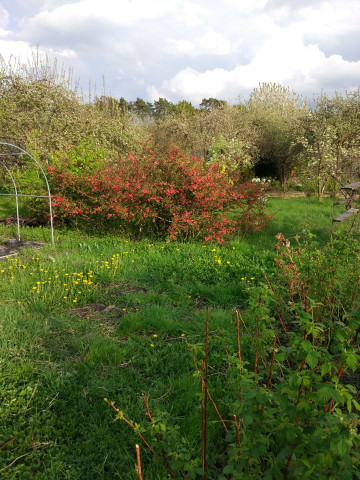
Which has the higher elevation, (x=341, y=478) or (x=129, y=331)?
(x=341, y=478)

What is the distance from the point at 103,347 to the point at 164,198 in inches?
158

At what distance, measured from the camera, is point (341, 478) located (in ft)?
3.75

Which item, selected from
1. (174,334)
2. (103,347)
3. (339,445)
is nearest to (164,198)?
(174,334)

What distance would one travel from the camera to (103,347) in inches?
120

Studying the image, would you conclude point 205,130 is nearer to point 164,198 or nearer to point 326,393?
point 164,198

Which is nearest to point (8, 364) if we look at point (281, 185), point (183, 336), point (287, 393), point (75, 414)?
point (75, 414)

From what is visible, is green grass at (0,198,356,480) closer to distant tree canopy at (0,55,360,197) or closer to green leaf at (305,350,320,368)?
green leaf at (305,350,320,368)

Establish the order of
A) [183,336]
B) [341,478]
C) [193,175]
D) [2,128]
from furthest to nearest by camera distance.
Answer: [2,128] < [193,175] < [183,336] < [341,478]

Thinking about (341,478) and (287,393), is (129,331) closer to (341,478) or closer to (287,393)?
(287,393)

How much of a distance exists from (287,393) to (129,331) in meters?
2.15

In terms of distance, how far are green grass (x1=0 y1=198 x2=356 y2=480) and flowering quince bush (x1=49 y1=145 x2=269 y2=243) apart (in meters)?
0.97

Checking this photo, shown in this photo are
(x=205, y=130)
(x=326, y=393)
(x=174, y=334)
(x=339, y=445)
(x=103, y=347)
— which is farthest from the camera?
(x=205, y=130)

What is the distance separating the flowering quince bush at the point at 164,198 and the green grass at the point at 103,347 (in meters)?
0.97

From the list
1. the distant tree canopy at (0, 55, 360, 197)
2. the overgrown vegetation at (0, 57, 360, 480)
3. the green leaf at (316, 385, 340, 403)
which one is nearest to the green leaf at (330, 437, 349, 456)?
the overgrown vegetation at (0, 57, 360, 480)
